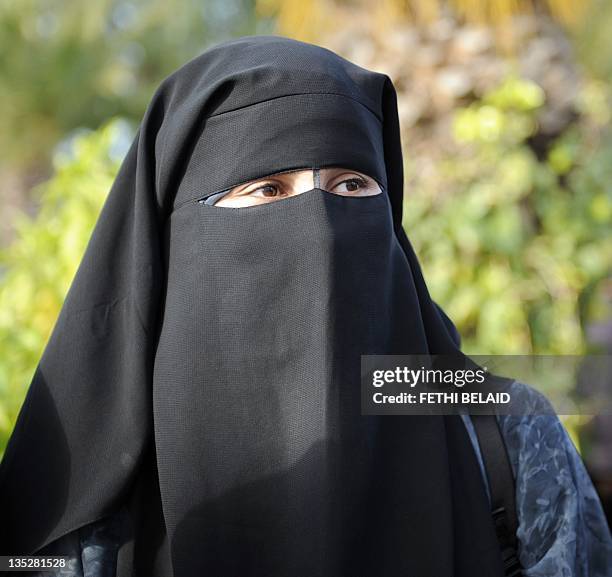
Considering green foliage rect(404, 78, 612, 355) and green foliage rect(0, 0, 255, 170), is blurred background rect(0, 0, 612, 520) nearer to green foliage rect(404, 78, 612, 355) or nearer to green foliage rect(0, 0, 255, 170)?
green foliage rect(404, 78, 612, 355)

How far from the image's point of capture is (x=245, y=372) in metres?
1.50

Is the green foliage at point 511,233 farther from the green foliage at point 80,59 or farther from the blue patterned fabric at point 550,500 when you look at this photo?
the green foliage at point 80,59

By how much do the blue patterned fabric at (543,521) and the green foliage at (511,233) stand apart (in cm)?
143

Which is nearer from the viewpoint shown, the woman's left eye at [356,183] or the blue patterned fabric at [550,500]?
the blue patterned fabric at [550,500]

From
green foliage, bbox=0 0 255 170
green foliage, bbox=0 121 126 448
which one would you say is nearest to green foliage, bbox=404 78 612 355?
green foliage, bbox=0 121 126 448

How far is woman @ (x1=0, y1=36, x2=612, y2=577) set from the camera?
1.45 m

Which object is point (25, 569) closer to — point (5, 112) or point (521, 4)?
point (521, 4)

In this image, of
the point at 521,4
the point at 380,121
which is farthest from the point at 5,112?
the point at 380,121

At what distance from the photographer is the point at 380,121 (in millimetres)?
1701

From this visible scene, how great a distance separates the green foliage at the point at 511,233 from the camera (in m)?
3.07

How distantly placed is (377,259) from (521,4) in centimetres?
253

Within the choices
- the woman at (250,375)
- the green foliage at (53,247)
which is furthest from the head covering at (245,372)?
the green foliage at (53,247)

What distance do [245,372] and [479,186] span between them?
6.67 ft

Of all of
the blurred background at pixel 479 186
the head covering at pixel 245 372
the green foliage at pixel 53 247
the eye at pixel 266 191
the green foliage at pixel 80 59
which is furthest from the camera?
the green foliage at pixel 80 59
